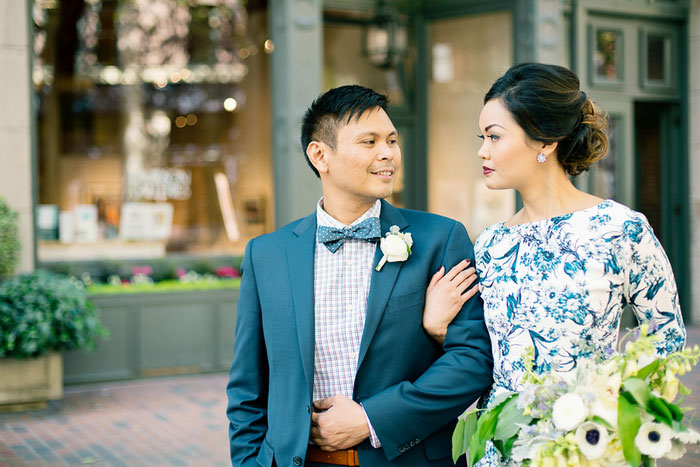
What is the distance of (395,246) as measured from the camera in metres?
2.58

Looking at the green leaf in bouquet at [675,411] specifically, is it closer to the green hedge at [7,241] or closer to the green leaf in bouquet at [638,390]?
the green leaf in bouquet at [638,390]

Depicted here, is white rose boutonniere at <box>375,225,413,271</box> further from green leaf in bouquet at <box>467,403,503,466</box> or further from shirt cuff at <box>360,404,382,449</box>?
green leaf in bouquet at <box>467,403,503,466</box>

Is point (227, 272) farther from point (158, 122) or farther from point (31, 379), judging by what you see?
point (31, 379)

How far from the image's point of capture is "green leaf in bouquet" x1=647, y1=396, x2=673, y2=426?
1951mm

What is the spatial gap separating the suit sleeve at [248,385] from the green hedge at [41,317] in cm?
463

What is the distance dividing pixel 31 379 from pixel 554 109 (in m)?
5.94

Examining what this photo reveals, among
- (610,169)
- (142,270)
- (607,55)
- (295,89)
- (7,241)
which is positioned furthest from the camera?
(610,169)

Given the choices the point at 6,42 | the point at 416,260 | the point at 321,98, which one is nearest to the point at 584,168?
the point at 416,260

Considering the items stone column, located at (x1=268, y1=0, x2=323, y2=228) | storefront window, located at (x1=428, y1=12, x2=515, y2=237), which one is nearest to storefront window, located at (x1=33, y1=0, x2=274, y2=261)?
stone column, located at (x1=268, y1=0, x2=323, y2=228)

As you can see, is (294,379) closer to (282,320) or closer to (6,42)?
(282,320)

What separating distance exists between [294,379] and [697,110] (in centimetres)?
964

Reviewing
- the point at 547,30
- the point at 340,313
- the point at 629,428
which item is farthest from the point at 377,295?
the point at 547,30

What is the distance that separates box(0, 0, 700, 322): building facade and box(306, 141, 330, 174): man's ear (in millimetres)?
5373

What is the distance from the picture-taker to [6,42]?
750 centimetres
